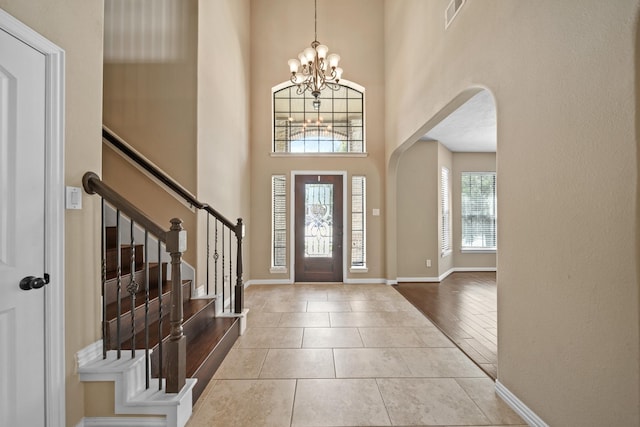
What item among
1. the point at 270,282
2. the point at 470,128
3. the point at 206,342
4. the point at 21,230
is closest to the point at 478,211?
the point at 470,128

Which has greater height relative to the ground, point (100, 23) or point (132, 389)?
point (100, 23)

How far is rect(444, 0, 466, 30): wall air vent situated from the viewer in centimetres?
270

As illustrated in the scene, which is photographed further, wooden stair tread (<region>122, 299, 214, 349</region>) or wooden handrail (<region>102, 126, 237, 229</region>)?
wooden handrail (<region>102, 126, 237, 229</region>)

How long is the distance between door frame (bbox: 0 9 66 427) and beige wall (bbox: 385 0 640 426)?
104 inches

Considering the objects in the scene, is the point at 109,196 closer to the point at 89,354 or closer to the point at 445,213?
the point at 89,354

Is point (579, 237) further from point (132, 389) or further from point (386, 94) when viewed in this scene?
point (386, 94)

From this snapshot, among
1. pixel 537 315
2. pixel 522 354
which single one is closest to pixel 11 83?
pixel 537 315

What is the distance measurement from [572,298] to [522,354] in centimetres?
59

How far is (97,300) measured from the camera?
5.92ft

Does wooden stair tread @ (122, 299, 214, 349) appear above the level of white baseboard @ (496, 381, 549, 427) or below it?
above

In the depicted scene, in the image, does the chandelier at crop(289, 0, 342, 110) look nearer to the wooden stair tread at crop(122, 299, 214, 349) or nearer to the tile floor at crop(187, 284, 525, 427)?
the wooden stair tread at crop(122, 299, 214, 349)

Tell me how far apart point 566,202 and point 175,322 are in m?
2.29

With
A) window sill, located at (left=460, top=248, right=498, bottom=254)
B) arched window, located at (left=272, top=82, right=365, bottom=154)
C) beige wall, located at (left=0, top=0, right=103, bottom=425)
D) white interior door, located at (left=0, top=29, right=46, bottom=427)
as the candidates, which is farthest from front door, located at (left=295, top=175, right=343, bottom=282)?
white interior door, located at (left=0, top=29, right=46, bottom=427)

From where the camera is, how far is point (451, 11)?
112 inches
